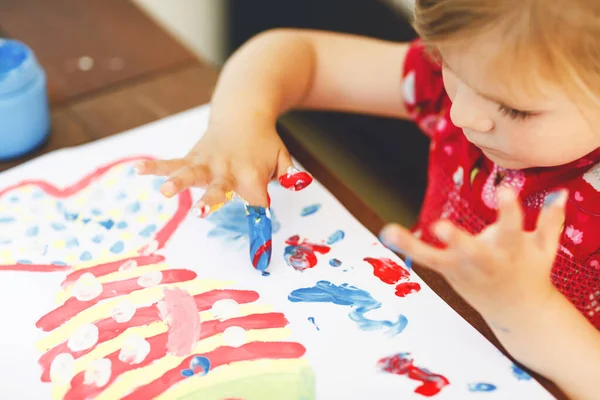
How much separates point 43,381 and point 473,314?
1.02 feet

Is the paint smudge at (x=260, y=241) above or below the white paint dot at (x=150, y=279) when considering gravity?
above

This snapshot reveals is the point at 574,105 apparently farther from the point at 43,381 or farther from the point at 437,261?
the point at 43,381

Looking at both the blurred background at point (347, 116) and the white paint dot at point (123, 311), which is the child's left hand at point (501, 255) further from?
the blurred background at point (347, 116)

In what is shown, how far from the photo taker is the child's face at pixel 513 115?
0.46m

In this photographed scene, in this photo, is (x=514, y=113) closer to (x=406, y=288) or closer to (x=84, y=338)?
(x=406, y=288)

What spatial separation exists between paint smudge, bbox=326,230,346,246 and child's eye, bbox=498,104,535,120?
0.54 feet

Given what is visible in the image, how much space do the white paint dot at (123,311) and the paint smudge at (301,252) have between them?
4.9 inches

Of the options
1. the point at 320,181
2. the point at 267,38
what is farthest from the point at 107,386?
the point at 267,38

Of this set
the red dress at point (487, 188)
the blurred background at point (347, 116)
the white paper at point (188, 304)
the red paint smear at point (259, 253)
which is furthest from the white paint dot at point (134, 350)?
the blurred background at point (347, 116)

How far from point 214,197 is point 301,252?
8 centimetres

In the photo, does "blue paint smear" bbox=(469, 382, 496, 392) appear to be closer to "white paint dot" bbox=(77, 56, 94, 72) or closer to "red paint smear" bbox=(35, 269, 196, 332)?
"red paint smear" bbox=(35, 269, 196, 332)

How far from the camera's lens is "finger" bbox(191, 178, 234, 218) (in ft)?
1.74

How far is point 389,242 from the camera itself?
42 cm

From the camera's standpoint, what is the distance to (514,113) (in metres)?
0.48
